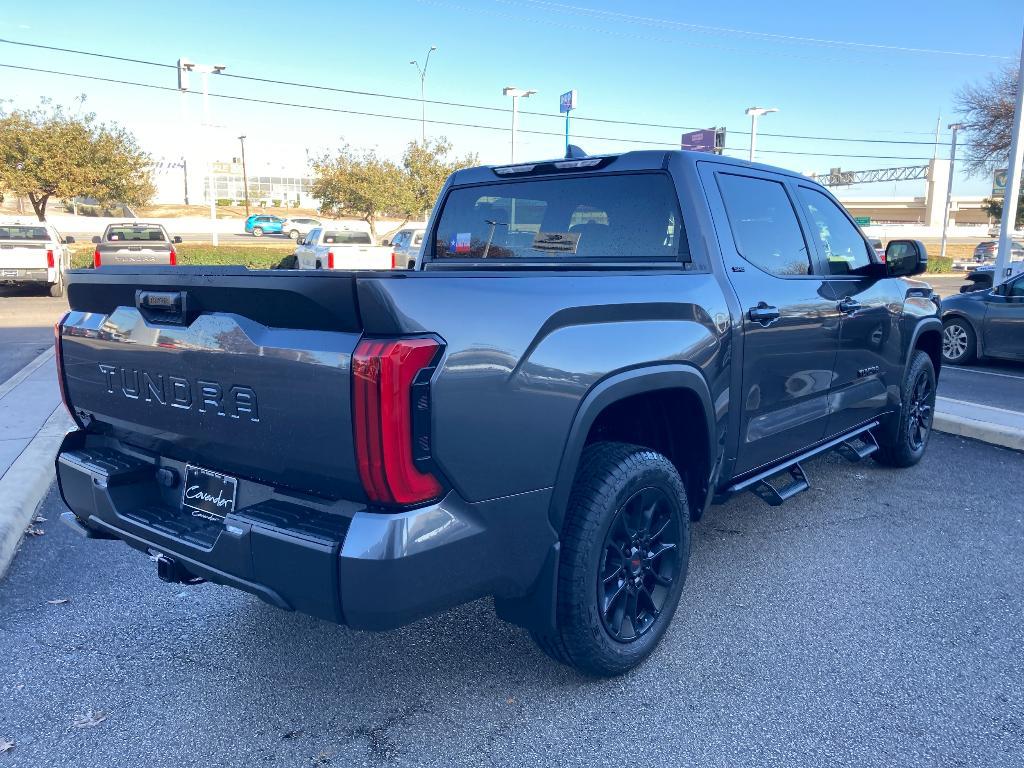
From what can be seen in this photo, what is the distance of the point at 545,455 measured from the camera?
250 centimetres

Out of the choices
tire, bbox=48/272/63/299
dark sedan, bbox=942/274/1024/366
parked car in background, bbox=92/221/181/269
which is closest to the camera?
dark sedan, bbox=942/274/1024/366

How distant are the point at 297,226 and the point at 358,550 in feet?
206

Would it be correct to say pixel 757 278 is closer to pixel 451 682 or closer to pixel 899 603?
pixel 899 603

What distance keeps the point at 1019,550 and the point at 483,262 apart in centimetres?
322

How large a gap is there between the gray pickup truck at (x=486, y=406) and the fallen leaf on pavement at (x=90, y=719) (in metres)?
0.51

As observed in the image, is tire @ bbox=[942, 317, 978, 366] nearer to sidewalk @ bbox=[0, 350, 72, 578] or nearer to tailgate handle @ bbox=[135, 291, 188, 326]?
sidewalk @ bbox=[0, 350, 72, 578]

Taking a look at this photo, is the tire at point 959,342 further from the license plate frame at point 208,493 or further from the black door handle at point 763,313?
the license plate frame at point 208,493

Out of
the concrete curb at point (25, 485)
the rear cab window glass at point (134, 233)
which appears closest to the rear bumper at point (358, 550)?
the concrete curb at point (25, 485)

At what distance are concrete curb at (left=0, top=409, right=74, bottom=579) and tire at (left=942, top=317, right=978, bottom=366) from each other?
34.1 ft

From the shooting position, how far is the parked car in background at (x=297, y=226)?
5950 cm

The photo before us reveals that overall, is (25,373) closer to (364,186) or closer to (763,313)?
(763,313)

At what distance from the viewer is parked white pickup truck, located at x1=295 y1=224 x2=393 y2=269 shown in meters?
21.5

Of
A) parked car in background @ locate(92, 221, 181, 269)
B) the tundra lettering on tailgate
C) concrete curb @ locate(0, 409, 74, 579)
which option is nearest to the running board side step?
the tundra lettering on tailgate

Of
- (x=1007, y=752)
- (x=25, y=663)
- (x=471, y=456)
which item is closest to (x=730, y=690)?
(x=1007, y=752)
